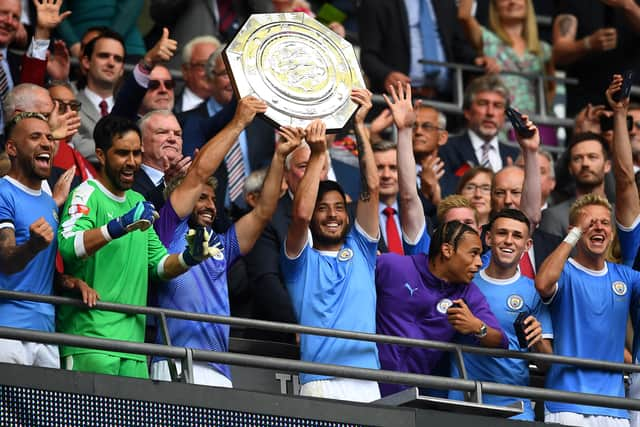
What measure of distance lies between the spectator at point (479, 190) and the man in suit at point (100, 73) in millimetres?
2638

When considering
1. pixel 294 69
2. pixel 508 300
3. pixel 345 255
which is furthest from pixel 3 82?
pixel 508 300

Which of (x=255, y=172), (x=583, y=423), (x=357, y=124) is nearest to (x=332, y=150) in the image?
(x=255, y=172)

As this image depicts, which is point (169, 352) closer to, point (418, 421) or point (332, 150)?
point (418, 421)

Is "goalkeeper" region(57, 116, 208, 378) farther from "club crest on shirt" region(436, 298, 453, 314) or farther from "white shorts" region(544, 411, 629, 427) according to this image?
"white shorts" region(544, 411, 629, 427)

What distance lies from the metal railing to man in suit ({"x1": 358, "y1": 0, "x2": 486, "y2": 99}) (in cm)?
465

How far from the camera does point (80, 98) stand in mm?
12758

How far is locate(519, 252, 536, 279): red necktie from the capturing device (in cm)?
1197

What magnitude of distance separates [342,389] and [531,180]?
7.83 ft

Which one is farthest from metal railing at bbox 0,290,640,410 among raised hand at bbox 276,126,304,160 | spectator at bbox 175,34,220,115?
spectator at bbox 175,34,220,115

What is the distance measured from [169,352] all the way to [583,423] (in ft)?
8.98

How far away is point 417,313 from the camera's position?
35.3ft

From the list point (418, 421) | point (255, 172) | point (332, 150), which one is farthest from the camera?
point (332, 150)

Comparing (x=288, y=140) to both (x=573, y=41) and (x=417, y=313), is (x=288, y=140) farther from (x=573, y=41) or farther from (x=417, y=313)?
(x=573, y=41)

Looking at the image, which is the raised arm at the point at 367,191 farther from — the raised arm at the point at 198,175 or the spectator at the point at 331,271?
the raised arm at the point at 198,175
